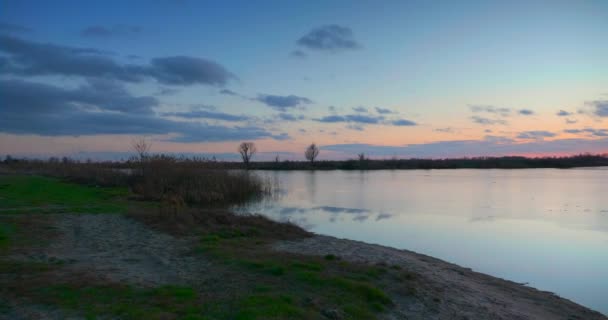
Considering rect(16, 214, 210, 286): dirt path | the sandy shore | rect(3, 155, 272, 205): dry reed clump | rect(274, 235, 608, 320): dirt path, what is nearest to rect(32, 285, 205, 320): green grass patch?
the sandy shore

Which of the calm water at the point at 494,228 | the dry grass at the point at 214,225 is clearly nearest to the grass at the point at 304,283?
the dry grass at the point at 214,225

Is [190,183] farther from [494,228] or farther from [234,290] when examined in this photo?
[234,290]

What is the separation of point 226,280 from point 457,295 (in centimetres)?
356

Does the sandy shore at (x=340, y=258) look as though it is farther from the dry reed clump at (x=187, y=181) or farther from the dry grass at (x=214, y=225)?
the dry reed clump at (x=187, y=181)

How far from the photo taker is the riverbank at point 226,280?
16.9ft

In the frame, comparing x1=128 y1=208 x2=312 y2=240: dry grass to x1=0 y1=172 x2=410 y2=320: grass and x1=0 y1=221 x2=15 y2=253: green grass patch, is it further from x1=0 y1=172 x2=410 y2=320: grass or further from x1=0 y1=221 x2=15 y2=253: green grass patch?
x1=0 y1=221 x2=15 y2=253: green grass patch

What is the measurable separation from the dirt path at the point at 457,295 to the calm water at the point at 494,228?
39.0 inches

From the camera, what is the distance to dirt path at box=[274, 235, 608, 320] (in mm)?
6109

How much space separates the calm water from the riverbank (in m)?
1.64

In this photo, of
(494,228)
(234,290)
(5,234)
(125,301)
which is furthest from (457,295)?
(494,228)

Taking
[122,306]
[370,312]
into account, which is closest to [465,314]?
[370,312]

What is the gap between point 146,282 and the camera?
6141mm

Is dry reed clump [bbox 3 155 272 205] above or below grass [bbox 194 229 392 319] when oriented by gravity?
above

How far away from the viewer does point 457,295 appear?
6871mm
